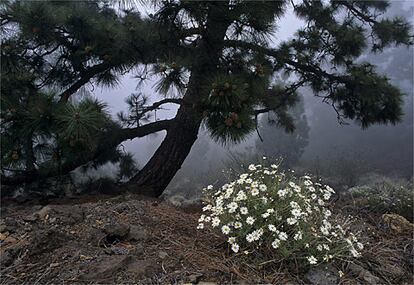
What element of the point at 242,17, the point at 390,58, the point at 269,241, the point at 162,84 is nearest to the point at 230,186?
the point at 269,241

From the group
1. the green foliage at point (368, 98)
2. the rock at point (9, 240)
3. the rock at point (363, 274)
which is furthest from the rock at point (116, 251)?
the green foliage at point (368, 98)

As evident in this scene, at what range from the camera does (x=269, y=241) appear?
205cm

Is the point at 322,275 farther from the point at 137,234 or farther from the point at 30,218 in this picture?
the point at 30,218

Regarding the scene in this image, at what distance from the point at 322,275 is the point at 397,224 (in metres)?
1.34

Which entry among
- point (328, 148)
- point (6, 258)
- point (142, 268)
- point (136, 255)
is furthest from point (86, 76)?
point (328, 148)

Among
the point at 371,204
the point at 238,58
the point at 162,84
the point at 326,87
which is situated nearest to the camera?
the point at 162,84

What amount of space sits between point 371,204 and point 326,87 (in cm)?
141

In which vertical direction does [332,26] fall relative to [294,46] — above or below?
above

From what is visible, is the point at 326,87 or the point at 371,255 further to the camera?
the point at 326,87

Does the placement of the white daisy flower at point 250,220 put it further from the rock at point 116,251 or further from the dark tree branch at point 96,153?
the dark tree branch at point 96,153

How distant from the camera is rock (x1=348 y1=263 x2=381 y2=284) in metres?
2.09

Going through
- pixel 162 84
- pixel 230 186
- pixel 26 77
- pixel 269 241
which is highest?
pixel 162 84

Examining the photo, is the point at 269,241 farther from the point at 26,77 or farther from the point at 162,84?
the point at 26,77

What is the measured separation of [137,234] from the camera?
2221 mm
